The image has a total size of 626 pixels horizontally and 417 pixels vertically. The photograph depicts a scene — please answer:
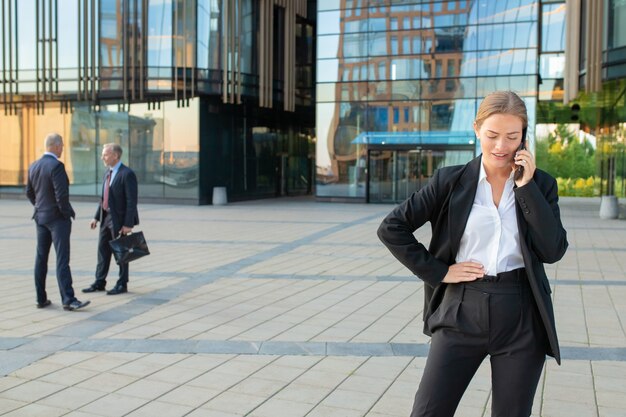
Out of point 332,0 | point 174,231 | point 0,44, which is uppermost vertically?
point 332,0

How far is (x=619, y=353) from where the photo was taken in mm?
5477

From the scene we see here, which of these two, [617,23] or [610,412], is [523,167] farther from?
[617,23]

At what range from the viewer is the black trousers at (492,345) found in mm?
2428

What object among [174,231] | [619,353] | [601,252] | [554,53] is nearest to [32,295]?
[619,353]

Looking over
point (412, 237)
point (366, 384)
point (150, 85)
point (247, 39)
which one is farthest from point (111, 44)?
point (412, 237)

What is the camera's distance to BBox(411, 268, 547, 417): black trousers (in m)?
2.43

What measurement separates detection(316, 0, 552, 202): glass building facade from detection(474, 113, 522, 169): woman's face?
2368cm

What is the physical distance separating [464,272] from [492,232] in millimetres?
191

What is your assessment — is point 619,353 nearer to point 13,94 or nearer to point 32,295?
point 32,295

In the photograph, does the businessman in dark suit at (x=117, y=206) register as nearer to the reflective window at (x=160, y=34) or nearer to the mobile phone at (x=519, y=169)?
the mobile phone at (x=519, y=169)

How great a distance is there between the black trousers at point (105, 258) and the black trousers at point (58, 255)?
0.98 meters

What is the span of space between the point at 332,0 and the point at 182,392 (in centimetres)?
2497

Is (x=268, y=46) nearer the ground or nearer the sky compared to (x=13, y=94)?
nearer the sky

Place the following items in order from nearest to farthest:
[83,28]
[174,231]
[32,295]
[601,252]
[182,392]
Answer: [182,392]
[32,295]
[601,252]
[174,231]
[83,28]
